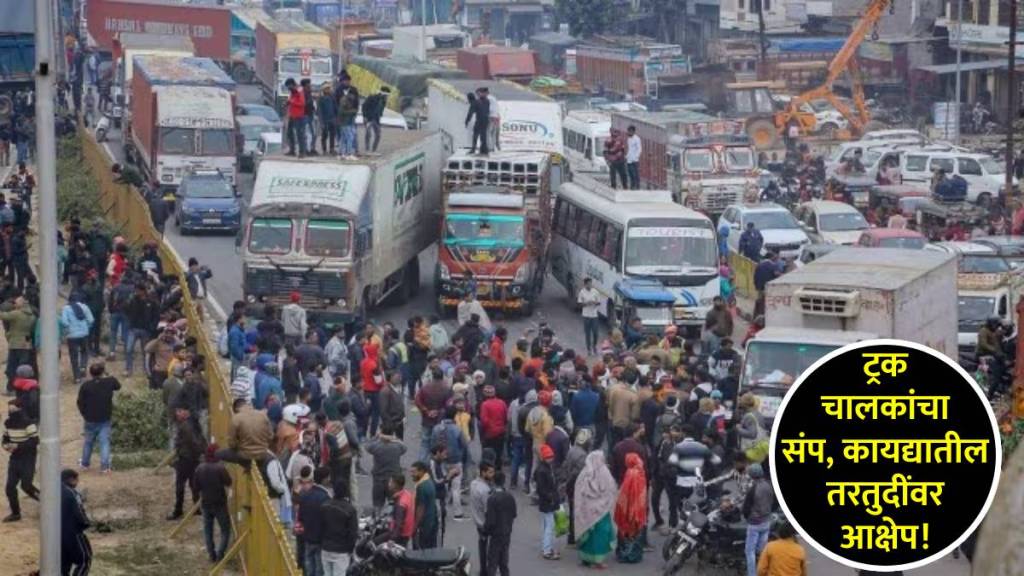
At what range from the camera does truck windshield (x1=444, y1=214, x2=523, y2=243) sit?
35.6 meters

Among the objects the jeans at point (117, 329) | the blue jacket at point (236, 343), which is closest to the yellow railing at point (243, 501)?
the blue jacket at point (236, 343)

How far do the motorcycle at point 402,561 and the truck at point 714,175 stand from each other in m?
31.4

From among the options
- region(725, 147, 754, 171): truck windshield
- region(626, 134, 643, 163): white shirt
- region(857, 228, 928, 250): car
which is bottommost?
region(857, 228, 928, 250): car

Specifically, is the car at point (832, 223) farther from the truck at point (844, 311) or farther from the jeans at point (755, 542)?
the jeans at point (755, 542)

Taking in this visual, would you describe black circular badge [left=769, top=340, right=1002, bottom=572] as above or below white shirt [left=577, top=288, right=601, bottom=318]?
above

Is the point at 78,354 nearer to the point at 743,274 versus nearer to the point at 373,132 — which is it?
the point at 373,132

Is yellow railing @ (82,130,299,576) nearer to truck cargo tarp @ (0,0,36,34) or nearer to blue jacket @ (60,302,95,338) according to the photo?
blue jacket @ (60,302,95,338)

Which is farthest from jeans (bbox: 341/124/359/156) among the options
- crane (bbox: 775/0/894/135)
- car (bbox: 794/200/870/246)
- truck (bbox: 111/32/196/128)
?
crane (bbox: 775/0/894/135)

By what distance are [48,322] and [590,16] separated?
297ft

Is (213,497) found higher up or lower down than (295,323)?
higher up

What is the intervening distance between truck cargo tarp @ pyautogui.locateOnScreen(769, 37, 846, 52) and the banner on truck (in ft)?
136

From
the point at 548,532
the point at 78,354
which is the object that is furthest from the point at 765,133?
the point at 548,532

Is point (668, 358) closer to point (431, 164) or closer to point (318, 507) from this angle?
point (318, 507)

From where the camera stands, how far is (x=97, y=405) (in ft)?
71.6
